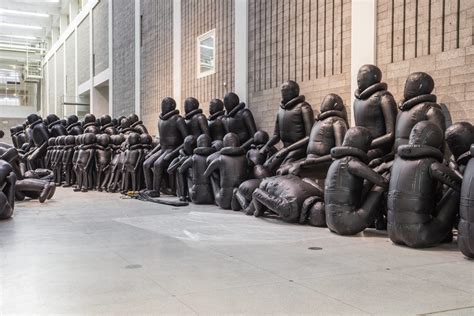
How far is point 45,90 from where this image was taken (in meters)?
32.8

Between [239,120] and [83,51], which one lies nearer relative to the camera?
[239,120]

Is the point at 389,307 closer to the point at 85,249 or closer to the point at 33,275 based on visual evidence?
the point at 33,275

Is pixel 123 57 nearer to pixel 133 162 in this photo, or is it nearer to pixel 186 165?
pixel 133 162

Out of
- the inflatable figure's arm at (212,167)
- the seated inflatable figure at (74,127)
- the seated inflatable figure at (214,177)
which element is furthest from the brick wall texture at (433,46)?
the seated inflatable figure at (74,127)

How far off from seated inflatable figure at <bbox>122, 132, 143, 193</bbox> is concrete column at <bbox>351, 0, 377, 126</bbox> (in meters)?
5.21

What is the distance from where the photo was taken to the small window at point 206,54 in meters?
11.2

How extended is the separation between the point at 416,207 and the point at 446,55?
2.34 metres

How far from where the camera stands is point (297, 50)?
8477mm

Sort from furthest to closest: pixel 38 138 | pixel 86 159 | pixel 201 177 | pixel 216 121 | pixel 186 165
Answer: pixel 38 138
pixel 86 159
pixel 216 121
pixel 186 165
pixel 201 177

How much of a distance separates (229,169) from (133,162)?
12.2 feet

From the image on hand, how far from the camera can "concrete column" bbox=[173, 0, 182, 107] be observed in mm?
12883

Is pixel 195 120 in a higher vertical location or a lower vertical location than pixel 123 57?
lower

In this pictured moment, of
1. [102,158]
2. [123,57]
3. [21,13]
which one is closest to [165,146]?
[102,158]

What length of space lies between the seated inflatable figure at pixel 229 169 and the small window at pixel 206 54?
3993 mm
